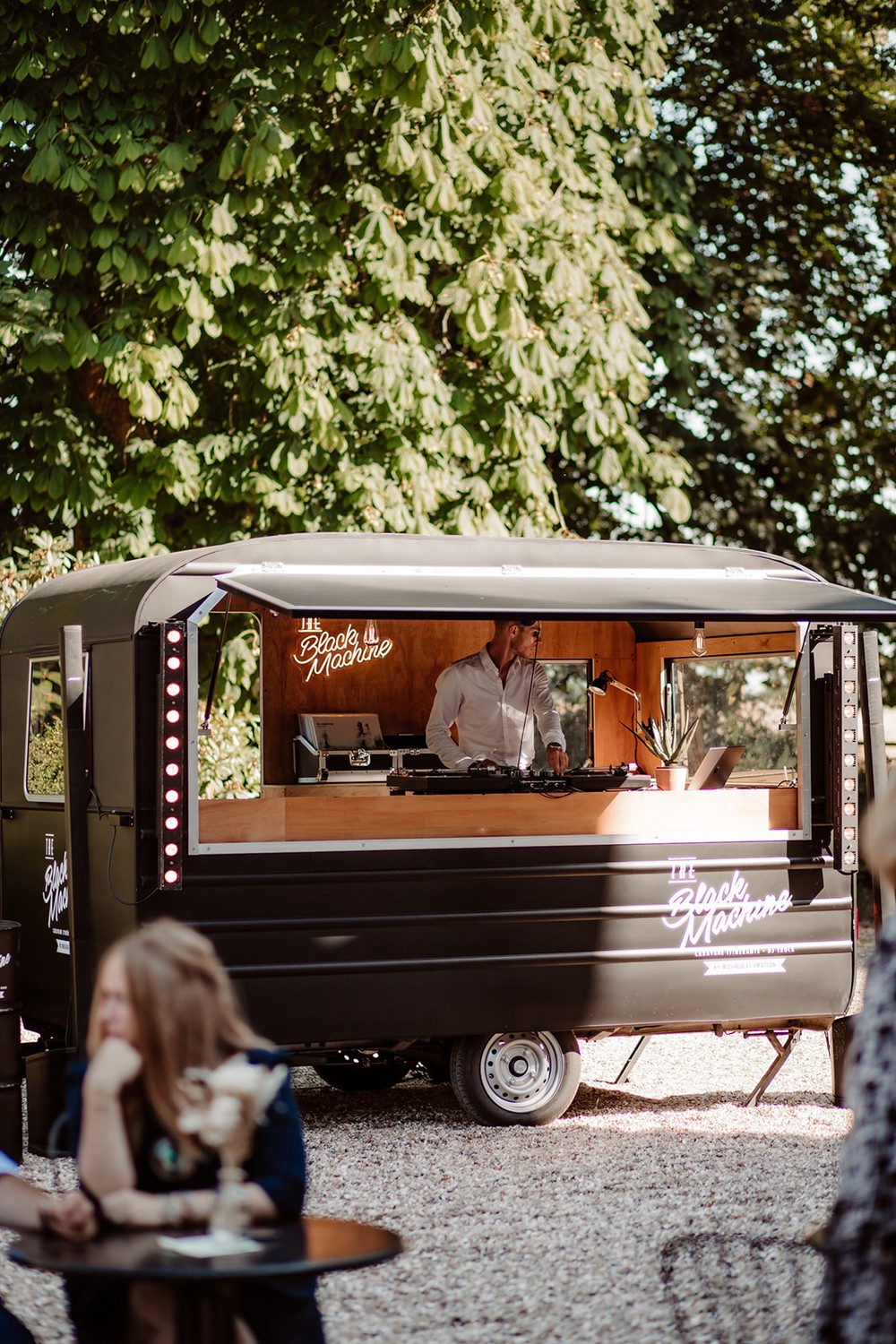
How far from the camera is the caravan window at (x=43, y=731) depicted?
877 centimetres

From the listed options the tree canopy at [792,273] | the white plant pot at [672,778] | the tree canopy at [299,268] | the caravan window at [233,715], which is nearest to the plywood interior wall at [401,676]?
the caravan window at [233,715]

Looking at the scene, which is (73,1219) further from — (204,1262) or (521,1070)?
(521,1070)

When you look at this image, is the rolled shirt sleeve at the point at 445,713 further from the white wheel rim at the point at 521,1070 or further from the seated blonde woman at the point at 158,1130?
the seated blonde woman at the point at 158,1130

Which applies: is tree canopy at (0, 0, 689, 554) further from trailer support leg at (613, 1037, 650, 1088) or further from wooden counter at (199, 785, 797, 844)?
wooden counter at (199, 785, 797, 844)

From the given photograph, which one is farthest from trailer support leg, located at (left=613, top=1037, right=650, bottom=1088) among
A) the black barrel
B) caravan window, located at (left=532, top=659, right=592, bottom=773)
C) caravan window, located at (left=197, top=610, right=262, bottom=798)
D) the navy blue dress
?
the navy blue dress

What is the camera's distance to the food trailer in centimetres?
735

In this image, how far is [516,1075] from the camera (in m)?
8.01

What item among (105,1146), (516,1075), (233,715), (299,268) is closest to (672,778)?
(516,1075)

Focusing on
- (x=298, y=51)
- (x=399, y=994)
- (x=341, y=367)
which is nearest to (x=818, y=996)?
(x=399, y=994)

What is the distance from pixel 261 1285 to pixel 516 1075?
187 inches

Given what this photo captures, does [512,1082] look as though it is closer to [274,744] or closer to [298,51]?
[274,744]

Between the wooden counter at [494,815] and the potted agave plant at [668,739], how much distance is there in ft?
1.45

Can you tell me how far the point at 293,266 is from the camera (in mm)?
12133

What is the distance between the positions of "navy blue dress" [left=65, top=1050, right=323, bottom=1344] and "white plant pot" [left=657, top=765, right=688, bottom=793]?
17.9ft
